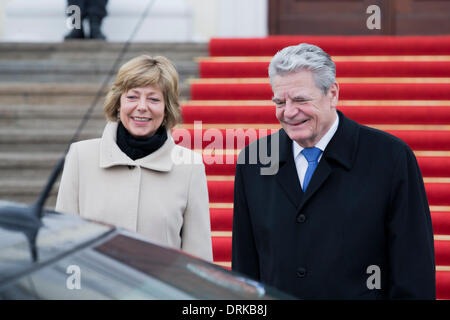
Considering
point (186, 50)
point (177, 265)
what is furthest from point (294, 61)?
point (186, 50)

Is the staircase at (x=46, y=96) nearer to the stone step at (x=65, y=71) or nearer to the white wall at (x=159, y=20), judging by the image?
A: the stone step at (x=65, y=71)

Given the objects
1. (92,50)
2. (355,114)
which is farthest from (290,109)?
(92,50)

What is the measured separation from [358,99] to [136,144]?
348 centimetres

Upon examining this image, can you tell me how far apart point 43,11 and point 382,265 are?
6.67 metres

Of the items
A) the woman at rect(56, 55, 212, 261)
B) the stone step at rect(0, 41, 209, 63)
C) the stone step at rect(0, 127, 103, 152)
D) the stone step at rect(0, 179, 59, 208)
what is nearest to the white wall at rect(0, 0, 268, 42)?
the stone step at rect(0, 41, 209, 63)

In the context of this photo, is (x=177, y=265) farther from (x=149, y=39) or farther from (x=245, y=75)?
(x=149, y=39)

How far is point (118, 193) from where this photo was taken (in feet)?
7.73

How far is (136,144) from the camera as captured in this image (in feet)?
7.95

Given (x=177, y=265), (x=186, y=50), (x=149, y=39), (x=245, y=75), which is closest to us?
(x=177, y=265)

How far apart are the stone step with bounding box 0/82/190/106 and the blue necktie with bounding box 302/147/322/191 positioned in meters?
4.01

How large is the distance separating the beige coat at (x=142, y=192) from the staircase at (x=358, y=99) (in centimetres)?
184

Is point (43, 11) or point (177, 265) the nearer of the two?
point (177, 265)

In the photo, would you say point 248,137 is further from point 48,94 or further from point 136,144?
point 136,144

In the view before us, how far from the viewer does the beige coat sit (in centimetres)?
235
